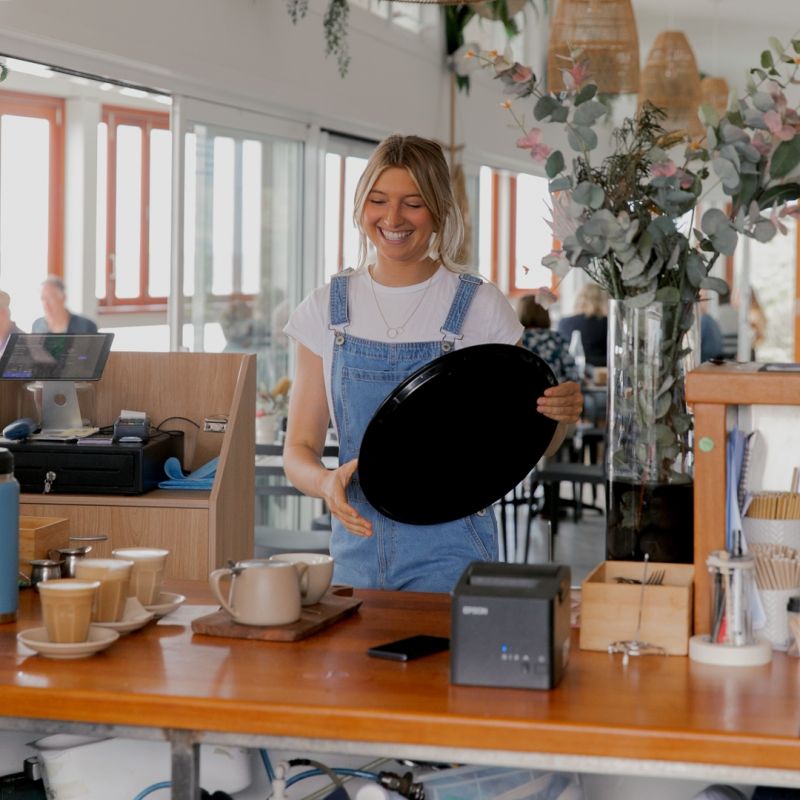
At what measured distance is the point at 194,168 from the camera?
589 cm

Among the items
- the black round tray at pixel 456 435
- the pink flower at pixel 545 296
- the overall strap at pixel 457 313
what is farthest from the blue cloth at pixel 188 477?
the pink flower at pixel 545 296

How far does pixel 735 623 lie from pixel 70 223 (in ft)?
28.6

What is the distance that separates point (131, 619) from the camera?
6.15ft

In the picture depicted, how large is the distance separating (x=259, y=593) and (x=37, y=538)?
516 millimetres

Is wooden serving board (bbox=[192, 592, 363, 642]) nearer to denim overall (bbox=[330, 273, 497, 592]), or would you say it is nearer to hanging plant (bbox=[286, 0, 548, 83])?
denim overall (bbox=[330, 273, 497, 592])

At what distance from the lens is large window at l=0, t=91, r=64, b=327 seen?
31.2 ft

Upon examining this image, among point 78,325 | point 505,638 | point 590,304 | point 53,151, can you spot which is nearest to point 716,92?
point 590,304

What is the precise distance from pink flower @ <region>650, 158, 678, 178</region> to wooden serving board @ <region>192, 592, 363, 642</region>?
0.81 m

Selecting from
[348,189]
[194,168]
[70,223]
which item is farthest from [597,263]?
[70,223]

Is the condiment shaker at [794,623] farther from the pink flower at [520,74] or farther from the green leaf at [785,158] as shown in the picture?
the pink flower at [520,74]

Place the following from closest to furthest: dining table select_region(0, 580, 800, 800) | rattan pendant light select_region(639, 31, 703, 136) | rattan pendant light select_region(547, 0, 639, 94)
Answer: dining table select_region(0, 580, 800, 800), rattan pendant light select_region(547, 0, 639, 94), rattan pendant light select_region(639, 31, 703, 136)

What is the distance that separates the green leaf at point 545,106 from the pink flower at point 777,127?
0.33 metres

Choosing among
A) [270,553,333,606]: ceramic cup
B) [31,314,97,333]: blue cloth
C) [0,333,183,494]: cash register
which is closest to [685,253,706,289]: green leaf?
[270,553,333,606]: ceramic cup

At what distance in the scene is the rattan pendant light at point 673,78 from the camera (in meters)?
8.03
